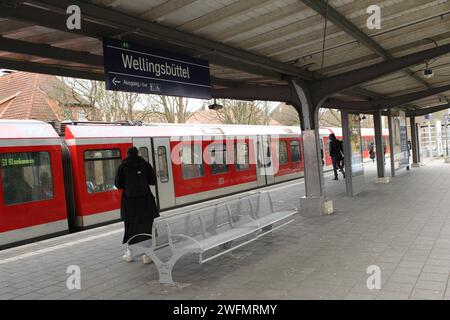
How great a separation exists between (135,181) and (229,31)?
2413 mm

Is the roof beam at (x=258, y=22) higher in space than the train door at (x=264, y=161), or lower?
higher

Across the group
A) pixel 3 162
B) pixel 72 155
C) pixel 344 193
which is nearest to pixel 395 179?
pixel 344 193

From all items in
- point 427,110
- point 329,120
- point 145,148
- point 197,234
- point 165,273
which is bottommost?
point 165,273

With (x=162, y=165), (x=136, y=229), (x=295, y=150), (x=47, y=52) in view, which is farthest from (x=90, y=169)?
(x=295, y=150)

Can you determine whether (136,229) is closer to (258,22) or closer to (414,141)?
(258,22)

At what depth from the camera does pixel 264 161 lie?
53.5 ft

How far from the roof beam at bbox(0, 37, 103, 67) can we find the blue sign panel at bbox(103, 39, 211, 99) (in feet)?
3.68

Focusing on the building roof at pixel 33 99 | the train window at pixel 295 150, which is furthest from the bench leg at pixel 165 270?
the building roof at pixel 33 99

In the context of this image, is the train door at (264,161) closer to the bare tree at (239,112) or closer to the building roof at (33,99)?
the building roof at (33,99)

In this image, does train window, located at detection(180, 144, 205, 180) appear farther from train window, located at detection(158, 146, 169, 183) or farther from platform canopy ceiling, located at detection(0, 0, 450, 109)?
platform canopy ceiling, located at detection(0, 0, 450, 109)

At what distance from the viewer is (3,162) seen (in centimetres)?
791

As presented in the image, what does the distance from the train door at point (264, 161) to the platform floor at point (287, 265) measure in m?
7.28

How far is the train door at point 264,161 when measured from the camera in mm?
16031
